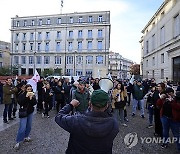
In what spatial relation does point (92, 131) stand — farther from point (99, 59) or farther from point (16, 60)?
point (16, 60)

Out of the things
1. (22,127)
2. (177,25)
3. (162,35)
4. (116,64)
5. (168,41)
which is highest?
(162,35)

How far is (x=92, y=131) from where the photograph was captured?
231cm

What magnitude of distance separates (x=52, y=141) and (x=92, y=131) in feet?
15.7

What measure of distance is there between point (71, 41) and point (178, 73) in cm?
4007

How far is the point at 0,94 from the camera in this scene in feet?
46.6

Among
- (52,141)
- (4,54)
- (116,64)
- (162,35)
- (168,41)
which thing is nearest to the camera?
(52,141)

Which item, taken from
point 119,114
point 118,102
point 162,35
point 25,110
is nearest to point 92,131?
point 25,110

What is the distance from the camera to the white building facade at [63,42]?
201 feet

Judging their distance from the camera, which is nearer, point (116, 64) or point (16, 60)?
point (16, 60)

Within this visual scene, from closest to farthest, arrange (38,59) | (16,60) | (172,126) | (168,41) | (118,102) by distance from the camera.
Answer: (172,126), (118,102), (168,41), (38,59), (16,60)

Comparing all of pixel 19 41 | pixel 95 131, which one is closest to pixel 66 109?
pixel 95 131

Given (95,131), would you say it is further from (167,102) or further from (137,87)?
(137,87)

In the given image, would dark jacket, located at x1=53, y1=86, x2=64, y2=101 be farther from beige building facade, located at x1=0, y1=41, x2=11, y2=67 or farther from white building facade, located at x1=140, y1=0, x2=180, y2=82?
beige building facade, located at x1=0, y1=41, x2=11, y2=67

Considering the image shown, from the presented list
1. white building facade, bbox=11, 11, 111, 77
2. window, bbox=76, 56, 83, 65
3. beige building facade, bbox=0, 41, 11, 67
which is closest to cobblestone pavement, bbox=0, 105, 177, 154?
white building facade, bbox=11, 11, 111, 77
